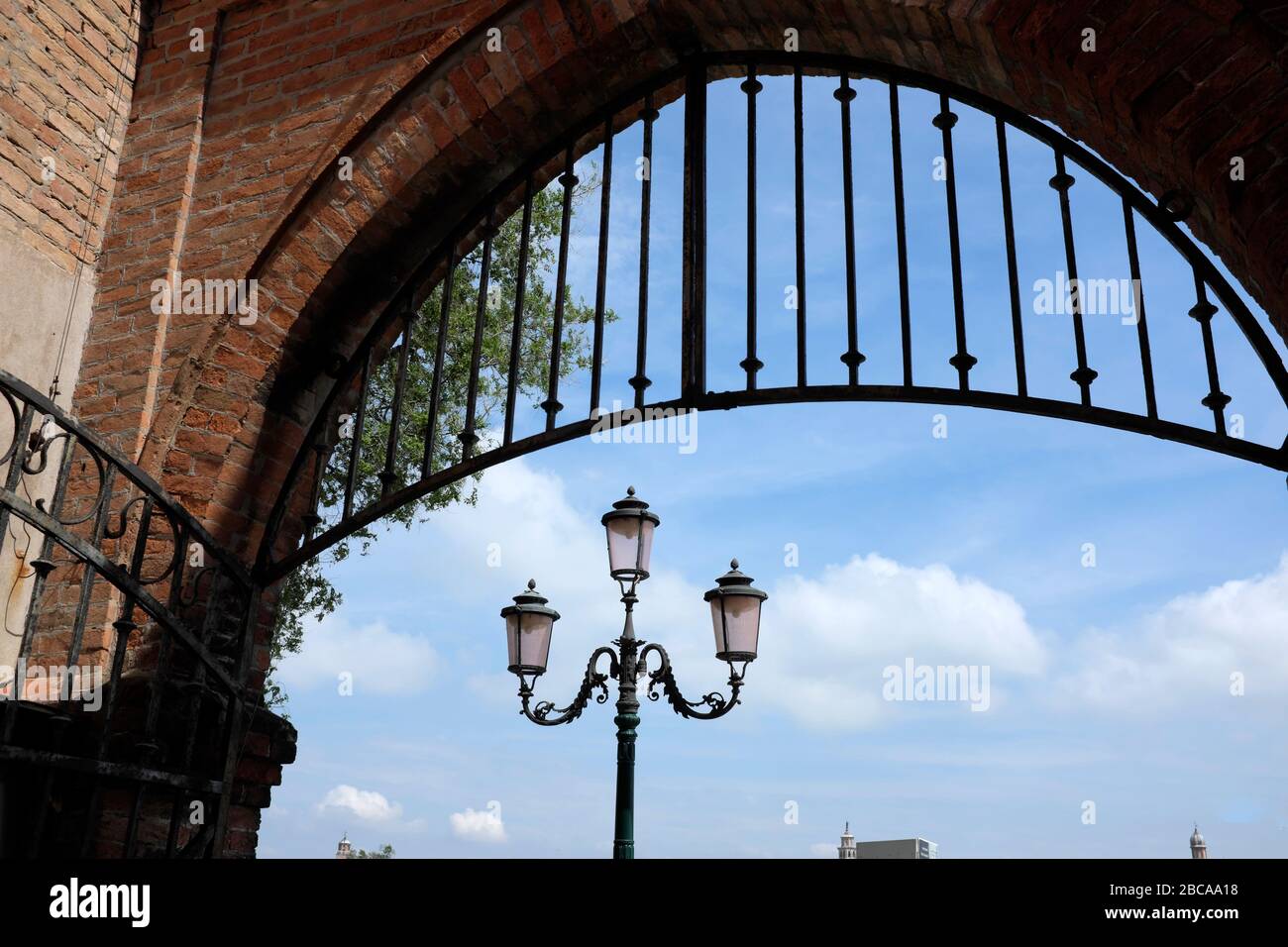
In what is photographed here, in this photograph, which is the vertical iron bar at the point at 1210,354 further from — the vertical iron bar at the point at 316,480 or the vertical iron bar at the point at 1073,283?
the vertical iron bar at the point at 316,480

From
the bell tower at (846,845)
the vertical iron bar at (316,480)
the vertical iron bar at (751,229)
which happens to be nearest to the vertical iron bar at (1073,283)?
the vertical iron bar at (751,229)

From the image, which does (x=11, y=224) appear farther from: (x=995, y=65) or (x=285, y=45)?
(x=995, y=65)

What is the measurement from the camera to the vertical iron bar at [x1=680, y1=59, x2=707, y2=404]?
13.3 ft

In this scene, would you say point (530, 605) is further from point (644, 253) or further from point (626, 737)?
point (644, 253)

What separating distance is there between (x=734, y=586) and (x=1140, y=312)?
370 centimetres

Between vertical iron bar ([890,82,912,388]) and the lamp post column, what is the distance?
351 centimetres

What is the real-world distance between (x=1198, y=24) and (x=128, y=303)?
4051 mm

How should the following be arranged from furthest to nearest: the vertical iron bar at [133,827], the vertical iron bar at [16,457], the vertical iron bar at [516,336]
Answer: the vertical iron bar at [516,336] < the vertical iron bar at [133,827] < the vertical iron bar at [16,457]

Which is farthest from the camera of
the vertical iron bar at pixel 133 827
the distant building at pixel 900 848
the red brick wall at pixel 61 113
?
the distant building at pixel 900 848

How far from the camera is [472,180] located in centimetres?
475

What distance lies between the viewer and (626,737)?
6.75 meters

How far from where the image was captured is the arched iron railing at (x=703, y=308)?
3559mm

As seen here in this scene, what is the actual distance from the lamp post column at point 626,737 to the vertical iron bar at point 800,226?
3.33 m
